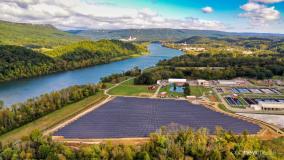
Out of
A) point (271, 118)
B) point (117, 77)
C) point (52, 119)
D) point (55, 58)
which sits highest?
point (55, 58)

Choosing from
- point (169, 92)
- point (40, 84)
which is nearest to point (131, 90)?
point (169, 92)

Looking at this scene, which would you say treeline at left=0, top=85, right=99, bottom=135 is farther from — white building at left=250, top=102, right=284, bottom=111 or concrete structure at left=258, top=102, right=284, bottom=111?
concrete structure at left=258, top=102, right=284, bottom=111

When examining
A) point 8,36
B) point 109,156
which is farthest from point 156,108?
point 8,36

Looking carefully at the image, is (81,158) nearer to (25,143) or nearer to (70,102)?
(25,143)

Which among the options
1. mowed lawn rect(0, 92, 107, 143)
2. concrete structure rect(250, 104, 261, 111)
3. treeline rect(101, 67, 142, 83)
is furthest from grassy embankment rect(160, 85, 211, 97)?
mowed lawn rect(0, 92, 107, 143)

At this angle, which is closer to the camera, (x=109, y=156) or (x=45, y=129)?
(x=109, y=156)

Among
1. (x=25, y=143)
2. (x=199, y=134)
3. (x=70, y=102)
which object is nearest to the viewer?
(x=25, y=143)

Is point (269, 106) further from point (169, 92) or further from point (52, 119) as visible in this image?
point (52, 119)
